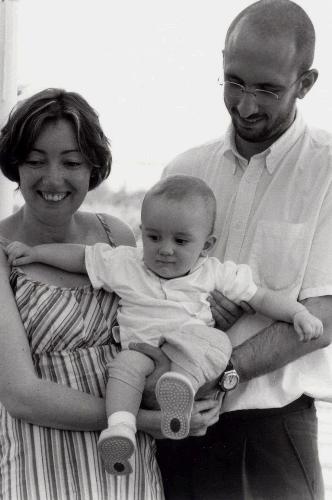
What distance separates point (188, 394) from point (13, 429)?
0.50 metres

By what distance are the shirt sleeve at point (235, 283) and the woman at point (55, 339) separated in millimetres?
305

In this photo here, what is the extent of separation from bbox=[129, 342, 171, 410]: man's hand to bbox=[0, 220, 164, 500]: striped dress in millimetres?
115

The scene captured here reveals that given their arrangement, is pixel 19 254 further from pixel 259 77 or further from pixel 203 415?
pixel 259 77

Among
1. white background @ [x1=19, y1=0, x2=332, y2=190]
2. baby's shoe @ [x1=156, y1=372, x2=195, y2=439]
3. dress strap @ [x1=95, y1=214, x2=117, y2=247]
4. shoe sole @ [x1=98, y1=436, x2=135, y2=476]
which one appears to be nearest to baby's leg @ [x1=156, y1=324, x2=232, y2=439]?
baby's shoe @ [x1=156, y1=372, x2=195, y2=439]

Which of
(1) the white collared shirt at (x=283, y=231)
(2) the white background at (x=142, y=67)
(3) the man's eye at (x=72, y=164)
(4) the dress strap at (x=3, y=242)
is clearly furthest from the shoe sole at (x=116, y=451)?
(2) the white background at (x=142, y=67)

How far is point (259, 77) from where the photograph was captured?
1962mm

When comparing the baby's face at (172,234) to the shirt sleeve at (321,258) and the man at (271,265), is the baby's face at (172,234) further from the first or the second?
the shirt sleeve at (321,258)

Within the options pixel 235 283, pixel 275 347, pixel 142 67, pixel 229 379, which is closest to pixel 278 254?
pixel 235 283

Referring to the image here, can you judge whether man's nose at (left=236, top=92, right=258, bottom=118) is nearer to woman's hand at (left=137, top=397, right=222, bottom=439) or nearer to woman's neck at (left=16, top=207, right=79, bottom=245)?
woman's neck at (left=16, top=207, right=79, bottom=245)

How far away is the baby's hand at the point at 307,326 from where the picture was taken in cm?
183

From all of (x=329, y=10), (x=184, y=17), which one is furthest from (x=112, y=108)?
(x=329, y=10)

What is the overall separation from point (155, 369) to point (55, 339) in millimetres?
284

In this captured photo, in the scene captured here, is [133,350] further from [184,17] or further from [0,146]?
[184,17]

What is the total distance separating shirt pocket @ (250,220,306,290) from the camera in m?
1.97
